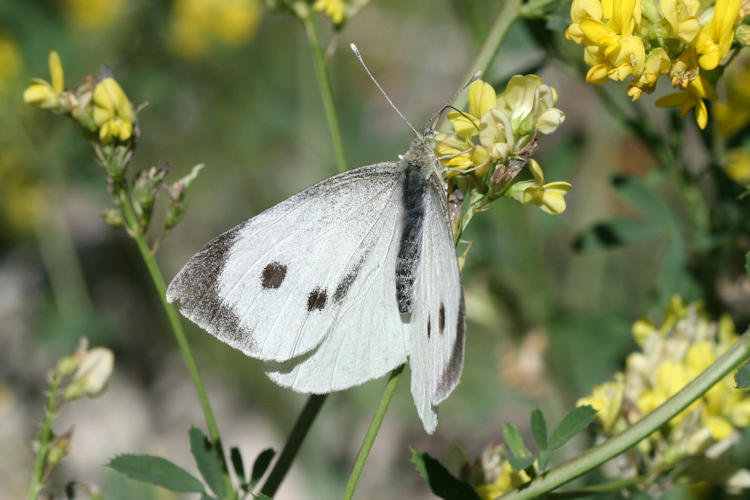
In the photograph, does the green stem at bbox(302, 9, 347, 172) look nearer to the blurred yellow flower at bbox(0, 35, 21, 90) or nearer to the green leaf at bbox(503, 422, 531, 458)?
the green leaf at bbox(503, 422, 531, 458)

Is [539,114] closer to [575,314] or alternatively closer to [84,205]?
[575,314]

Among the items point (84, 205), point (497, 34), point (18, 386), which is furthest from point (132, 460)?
point (84, 205)

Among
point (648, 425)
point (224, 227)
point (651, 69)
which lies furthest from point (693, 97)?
point (224, 227)

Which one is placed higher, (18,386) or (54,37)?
(54,37)

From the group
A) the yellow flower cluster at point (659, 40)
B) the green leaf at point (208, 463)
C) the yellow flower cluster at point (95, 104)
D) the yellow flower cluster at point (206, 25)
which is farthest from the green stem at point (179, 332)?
the yellow flower cluster at point (206, 25)

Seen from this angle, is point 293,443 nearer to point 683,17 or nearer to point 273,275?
point 273,275

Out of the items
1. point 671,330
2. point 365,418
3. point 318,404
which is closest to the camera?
point 318,404
